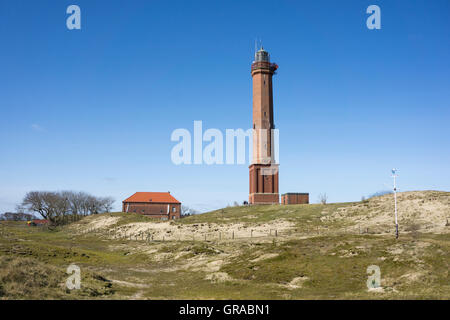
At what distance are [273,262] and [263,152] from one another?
185 feet

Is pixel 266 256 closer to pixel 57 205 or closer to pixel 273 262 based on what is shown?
pixel 273 262

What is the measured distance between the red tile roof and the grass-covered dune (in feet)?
169

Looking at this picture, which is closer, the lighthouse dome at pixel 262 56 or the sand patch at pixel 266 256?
the sand patch at pixel 266 256

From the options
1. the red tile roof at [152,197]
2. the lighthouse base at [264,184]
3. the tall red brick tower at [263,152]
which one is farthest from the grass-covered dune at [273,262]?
the red tile roof at [152,197]

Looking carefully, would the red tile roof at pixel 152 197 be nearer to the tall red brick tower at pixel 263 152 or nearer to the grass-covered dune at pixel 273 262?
the tall red brick tower at pixel 263 152

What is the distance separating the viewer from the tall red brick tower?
3474 inches

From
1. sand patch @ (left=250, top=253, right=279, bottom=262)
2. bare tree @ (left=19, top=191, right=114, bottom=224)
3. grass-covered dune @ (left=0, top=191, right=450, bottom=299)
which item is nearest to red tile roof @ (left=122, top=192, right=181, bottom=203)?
bare tree @ (left=19, top=191, right=114, bottom=224)

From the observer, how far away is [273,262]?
109 ft

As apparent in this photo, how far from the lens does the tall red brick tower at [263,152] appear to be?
88.2 metres

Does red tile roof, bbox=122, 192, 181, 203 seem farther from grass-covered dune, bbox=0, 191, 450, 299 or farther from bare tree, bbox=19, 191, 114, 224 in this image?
grass-covered dune, bbox=0, 191, 450, 299

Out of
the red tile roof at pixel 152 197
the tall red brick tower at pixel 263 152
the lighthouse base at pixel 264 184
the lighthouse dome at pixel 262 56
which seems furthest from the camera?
the red tile roof at pixel 152 197

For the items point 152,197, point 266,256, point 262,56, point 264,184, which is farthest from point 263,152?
point 266,256

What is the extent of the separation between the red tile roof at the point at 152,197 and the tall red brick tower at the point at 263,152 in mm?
37106
